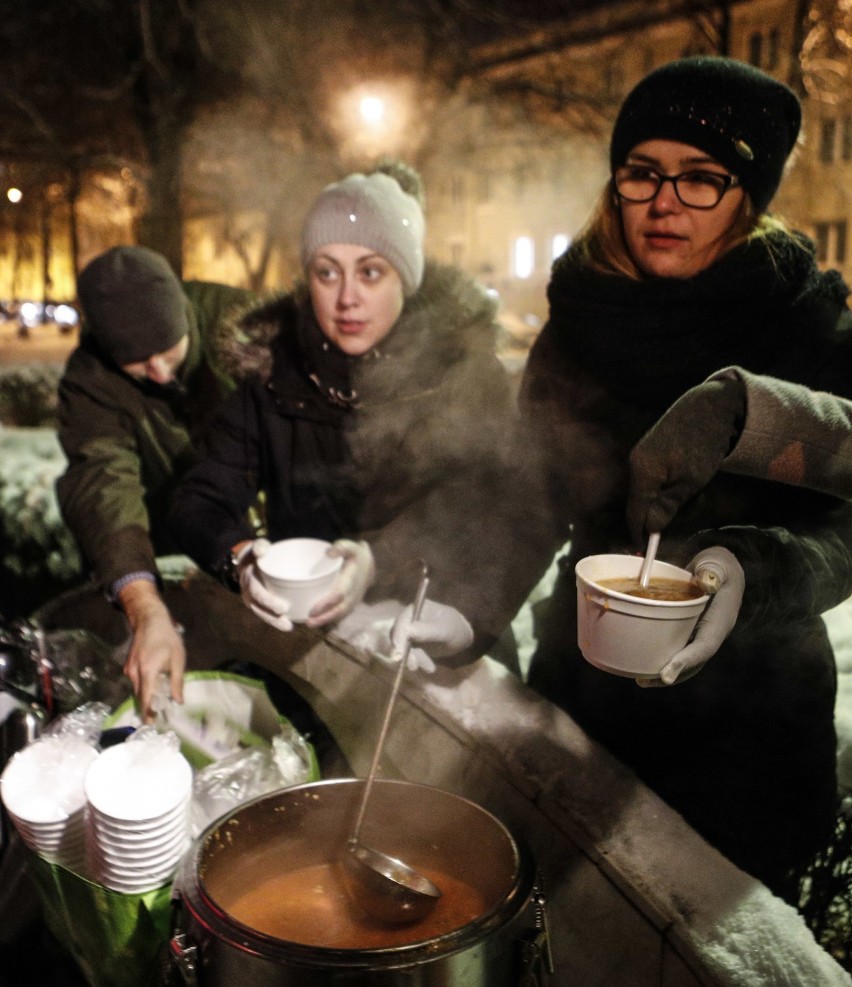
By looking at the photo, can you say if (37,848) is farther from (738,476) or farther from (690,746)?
(738,476)

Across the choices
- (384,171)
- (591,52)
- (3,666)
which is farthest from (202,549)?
(591,52)

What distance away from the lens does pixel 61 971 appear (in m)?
2.68

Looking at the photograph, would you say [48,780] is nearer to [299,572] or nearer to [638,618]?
[299,572]

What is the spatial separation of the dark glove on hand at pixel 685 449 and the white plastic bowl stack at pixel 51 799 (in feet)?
5.23

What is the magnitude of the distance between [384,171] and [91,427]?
62.4 inches

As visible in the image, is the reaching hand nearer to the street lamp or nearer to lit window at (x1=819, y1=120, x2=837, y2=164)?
the street lamp

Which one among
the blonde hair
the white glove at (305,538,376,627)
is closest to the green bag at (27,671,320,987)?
the white glove at (305,538,376,627)

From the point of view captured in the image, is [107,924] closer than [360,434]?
Yes

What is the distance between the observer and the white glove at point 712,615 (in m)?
1.36

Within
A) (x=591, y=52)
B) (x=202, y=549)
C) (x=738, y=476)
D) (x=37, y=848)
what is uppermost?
(x=591, y=52)

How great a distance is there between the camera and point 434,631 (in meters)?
2.34

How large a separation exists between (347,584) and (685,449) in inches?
54.4

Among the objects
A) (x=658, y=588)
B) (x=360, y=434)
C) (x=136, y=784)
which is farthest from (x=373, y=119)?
(x=658, y=588)

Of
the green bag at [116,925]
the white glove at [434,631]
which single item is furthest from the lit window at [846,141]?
the green bag at [116,925]
